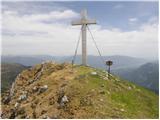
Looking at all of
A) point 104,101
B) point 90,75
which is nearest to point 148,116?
point 104,101

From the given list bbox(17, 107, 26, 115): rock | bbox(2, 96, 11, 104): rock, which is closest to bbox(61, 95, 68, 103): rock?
bbox(17, 107, 26, 115): rock

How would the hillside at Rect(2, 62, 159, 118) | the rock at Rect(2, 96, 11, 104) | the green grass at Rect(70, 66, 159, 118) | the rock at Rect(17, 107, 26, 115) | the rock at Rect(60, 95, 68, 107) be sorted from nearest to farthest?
the green grass at Rect(70, 66, 159, 118), the hillside at Rect(2, 62, 159, 118), the rock at Rect(60, 95, 68, 107), the rock at Rect(17, 107, 26, 115), the rock at Rect(2, 96, 11, 104)

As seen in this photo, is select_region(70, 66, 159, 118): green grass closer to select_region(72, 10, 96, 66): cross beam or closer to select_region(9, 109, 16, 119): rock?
select_region(72, 10, 96, 66): cross beam

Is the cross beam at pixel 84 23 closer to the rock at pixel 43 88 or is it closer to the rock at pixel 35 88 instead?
the rock at pixel 43 88

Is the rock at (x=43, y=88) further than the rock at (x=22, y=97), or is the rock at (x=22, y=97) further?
the rock at (x=22, y=97)

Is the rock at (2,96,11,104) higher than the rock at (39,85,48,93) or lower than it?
lower

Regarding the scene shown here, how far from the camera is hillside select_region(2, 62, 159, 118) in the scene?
679 inches

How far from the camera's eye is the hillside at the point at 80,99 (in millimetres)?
17234

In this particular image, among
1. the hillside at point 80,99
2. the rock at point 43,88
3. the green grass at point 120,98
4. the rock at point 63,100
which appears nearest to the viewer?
the green grass at point 120,98

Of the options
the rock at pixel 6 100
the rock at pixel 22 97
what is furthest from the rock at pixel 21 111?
the rock at pixel 6 100

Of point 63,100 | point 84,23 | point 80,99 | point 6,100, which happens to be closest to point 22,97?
point 6,100

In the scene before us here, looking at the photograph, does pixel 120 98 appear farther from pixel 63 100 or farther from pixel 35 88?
pixel 35 88

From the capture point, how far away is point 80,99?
59.7 feet

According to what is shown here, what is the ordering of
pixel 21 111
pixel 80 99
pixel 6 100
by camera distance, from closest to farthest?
pixel 80 99 → pixel 21 111 → pixel 6 100
